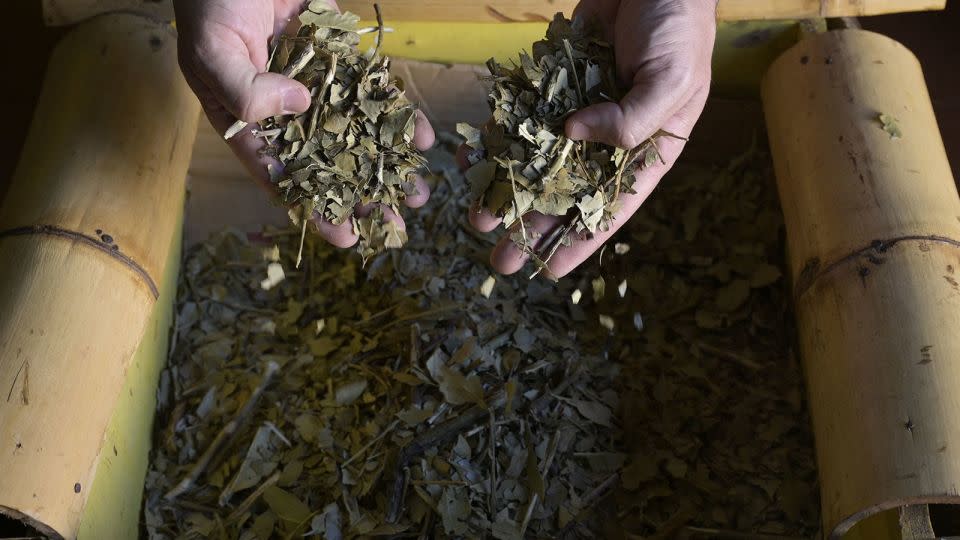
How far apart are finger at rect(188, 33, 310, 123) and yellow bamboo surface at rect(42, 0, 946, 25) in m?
0.63

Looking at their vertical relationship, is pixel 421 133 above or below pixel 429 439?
above

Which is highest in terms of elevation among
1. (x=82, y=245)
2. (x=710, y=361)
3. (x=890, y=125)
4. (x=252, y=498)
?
(x=890, y=125)

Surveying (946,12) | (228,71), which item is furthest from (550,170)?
(946,12)

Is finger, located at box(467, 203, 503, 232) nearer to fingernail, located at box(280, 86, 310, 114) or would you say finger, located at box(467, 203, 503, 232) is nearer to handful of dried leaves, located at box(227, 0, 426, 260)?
handful of dried leaves, located at box(227, 0, 426, 260)

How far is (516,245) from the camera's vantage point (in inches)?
61.1

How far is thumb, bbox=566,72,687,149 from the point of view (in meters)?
1.36

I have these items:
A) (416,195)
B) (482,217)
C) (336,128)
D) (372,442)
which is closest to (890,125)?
(482,217)

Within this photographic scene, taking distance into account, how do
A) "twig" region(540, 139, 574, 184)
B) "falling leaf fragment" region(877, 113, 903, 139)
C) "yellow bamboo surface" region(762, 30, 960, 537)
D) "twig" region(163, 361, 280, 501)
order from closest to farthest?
"yellow bamboo surface" region(762, 30, 960, 537), "twig" region(540, 139, 574, 184), "falling leaf fragment" region(877, 113, 903, 139), "twig" region(163, 361, 280, 501)

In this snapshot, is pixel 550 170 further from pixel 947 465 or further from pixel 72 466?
pixel 72 466

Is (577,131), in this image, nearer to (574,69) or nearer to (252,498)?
(574,69)

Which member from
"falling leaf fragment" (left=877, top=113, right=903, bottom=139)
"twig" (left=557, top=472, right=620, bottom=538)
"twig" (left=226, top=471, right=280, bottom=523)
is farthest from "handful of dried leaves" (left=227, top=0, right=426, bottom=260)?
"falling leaf fragment" (left=877, top=113, right=903, bottom=139)

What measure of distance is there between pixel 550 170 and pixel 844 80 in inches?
28.7

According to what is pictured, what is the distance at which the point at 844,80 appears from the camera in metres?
1.75

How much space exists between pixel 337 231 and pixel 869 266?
0.91 m
